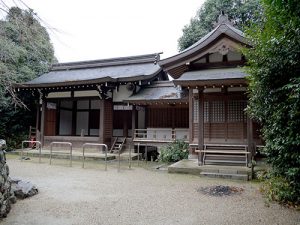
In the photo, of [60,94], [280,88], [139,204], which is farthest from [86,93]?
[280,88]

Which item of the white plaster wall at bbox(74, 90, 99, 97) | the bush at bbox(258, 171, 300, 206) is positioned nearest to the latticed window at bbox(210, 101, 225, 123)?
the bush at bbox(258, 171, 300, 206)

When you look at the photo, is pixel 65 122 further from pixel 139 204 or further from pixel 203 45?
pixel 139 204

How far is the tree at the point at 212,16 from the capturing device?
68.1 ft

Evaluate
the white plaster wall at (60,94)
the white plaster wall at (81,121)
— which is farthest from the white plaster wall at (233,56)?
the white plaster wall at (81,121)

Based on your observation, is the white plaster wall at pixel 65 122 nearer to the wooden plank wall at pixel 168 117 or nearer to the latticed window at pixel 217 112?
the wooden plank wall at pixel 168 117

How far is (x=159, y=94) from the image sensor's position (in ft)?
47.2

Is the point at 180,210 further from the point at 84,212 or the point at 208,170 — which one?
the point at 208,170

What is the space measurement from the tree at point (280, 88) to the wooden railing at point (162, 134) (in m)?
7.94

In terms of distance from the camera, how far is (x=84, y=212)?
4.78m

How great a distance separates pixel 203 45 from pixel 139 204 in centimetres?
730

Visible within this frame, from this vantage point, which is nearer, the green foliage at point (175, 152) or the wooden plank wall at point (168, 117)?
the green foliage at point (175, 152)

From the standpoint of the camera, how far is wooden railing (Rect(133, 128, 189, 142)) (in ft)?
44.2

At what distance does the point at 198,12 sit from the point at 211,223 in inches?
869

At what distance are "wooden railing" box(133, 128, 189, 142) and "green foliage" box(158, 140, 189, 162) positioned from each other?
0.86m
